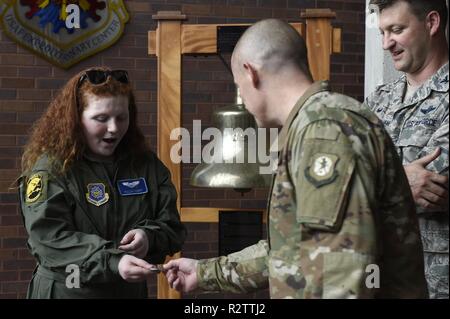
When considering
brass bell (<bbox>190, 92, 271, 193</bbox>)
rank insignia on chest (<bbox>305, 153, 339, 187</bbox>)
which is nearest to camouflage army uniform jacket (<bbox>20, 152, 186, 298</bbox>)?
brass bell (<bbox>190, 92, 271, 193</bbox>)

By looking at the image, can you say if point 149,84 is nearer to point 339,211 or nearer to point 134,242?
point 134,242

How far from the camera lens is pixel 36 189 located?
2.59 meters

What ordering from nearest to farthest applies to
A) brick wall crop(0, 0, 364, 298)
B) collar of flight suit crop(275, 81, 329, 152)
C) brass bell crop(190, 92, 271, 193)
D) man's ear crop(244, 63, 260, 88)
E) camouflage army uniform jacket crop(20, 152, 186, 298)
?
collar of flight suit crop(275, 81, 329, 152), man's ear crop(244, 63, 260, 88), camouflage army uniform jacket crop(20, 152, 186, 298), brass bell crop(190, 92, 271, 193), brick wall crop(0, 0, 364, 298)

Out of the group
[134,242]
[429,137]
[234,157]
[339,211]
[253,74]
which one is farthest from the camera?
[234,157]

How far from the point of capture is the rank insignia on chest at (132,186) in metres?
2.72

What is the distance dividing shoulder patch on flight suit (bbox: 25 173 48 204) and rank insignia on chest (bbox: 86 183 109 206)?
16 centimetres

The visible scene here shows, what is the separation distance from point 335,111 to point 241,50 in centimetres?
36

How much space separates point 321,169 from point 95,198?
1.17 metres

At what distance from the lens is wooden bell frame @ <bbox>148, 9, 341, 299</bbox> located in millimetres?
3508

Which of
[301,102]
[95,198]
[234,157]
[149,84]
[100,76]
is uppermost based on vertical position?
[149,84]

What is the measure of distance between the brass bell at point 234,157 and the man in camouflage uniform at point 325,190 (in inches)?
55.0

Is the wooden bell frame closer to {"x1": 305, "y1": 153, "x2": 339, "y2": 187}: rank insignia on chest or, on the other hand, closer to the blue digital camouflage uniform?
the blue digital camouflage uniform

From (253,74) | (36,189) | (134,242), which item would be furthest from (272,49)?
(36,189)
